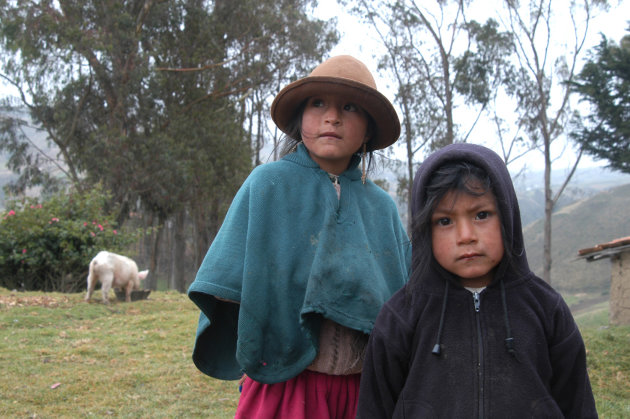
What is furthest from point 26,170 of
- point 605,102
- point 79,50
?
point 605,102

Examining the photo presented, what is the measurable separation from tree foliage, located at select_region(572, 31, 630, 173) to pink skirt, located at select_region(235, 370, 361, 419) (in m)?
Answer: 9.66

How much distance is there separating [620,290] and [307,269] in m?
11.1

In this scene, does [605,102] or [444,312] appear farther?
[605,102]

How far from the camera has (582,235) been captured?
46.2 metres

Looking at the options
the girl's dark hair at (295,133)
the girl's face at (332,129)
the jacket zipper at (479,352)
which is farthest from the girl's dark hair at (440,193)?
the girl's dark hair at (295,133)

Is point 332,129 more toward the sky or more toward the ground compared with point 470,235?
more toward the sky

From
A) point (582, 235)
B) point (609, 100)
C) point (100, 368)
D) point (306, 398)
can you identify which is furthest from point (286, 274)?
point (582, 235)

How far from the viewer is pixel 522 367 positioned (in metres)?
1.41

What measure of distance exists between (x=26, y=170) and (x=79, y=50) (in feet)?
19.9

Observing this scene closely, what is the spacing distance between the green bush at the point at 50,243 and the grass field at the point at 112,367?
268cm

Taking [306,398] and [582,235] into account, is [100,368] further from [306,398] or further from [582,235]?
[582,235]

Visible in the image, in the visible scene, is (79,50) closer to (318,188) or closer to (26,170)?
(26,170)

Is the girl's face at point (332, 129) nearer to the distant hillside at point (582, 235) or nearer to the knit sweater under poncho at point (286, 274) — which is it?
the knit sweater under poncho at point (286, 274)

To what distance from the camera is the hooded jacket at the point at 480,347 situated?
4.62 ft
